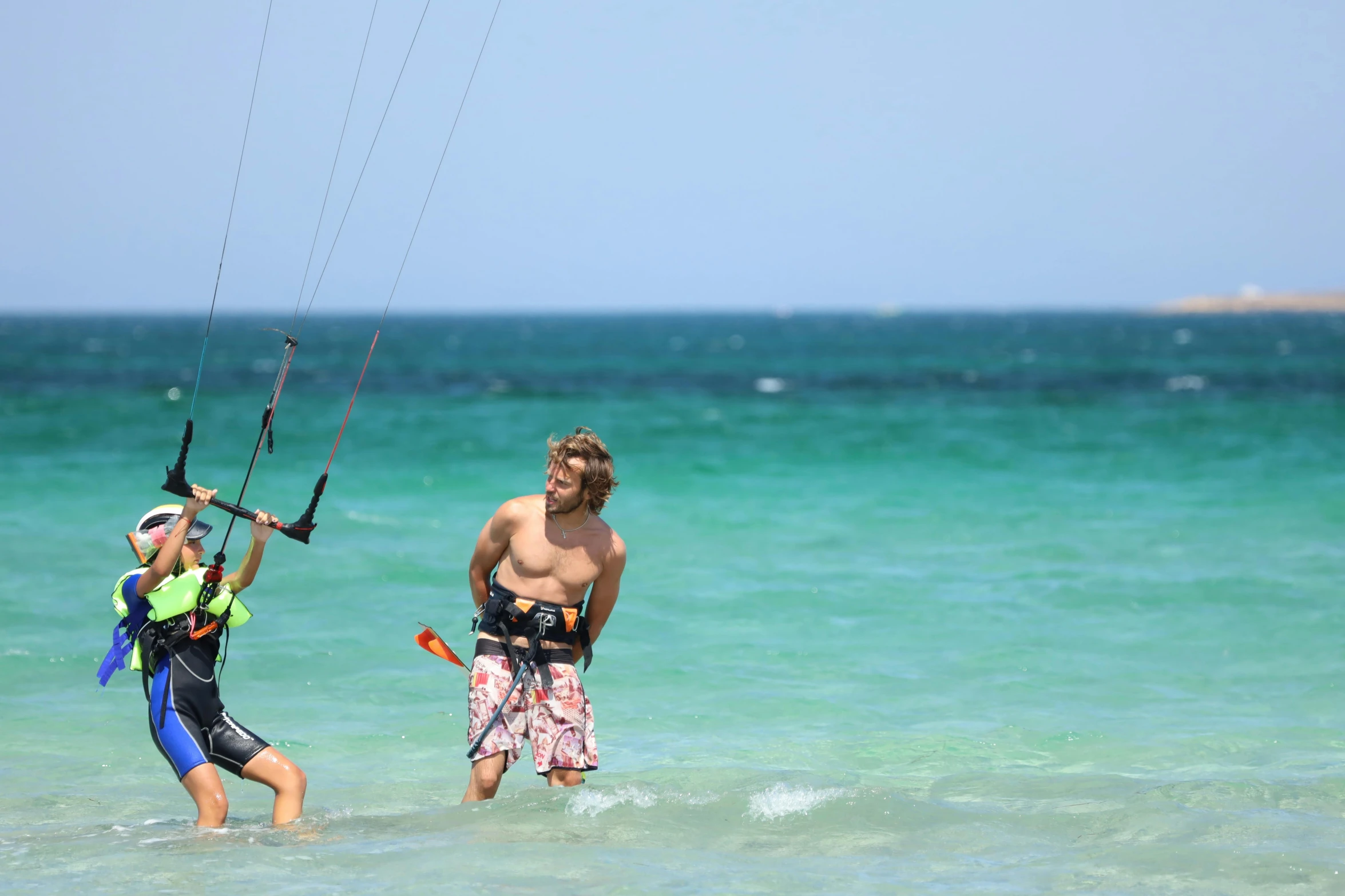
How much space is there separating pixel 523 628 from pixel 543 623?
9 cm

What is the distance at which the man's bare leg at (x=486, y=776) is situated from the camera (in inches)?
213

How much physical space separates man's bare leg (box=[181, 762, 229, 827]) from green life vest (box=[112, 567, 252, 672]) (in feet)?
1.55

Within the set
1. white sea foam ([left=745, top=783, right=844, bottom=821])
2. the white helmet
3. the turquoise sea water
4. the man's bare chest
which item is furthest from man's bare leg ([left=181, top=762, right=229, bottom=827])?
white sea foam ([left=745, top=783, right=844, bottom=821])

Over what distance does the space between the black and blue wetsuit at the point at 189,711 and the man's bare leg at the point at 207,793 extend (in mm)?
31

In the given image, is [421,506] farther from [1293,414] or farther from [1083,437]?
[1293,414]

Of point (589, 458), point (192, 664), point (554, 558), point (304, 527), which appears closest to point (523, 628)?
point (554, 558)

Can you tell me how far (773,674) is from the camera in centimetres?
942

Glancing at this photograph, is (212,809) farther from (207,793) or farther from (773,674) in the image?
(773,674)

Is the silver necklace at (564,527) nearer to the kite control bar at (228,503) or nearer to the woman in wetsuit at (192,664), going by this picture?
the kite control bar at (228,503)

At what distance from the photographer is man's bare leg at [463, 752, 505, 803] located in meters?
5.40

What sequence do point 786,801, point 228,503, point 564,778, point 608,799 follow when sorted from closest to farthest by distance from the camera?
point 228,503
point 564,778
point 608,799
point 786,801

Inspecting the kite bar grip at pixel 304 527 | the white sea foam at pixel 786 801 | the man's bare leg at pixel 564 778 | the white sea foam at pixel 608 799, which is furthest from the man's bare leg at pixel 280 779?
the white sea foam at pixel 786 801

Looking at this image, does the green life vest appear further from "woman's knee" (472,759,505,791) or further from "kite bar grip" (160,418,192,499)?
"woman's knee" (472,759,505,791)

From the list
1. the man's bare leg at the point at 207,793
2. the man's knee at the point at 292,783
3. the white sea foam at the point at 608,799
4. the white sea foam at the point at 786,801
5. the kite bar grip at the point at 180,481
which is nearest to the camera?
the kite bar grip at the point at 180,481
